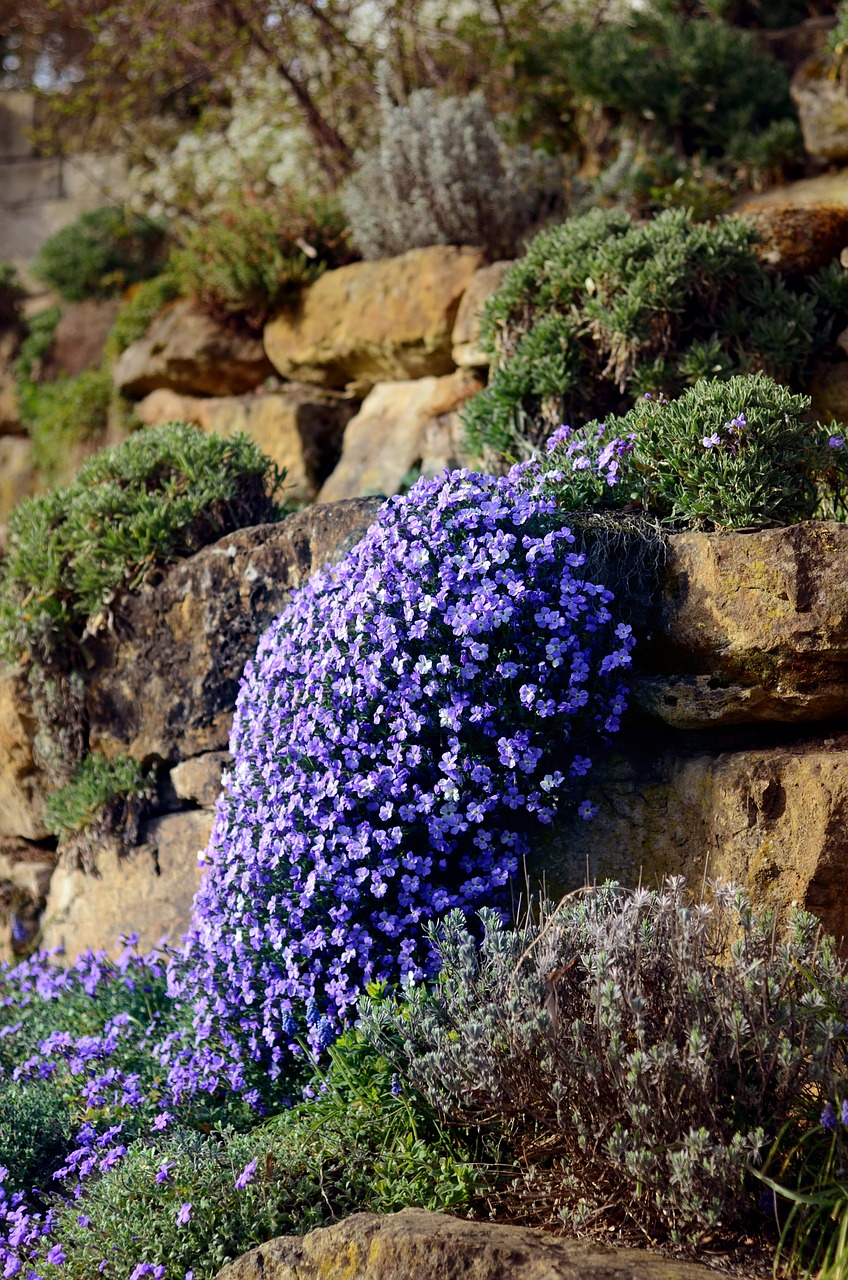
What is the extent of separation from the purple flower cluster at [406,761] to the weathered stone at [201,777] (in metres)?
1.15

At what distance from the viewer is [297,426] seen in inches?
270

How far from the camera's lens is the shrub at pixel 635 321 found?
4680 mm

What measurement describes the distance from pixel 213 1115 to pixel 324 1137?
69cm

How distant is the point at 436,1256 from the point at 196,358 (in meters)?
6.22

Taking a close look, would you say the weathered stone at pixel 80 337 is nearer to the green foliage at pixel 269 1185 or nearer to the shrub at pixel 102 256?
the shrub at pixel 102 256

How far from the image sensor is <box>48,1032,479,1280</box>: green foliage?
8.53ft

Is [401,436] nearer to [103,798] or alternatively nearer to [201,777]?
[201,777]

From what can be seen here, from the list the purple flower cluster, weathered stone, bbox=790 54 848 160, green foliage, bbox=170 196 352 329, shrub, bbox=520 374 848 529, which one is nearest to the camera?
the purple flower cluster

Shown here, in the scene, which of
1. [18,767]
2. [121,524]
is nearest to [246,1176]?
[121,524]

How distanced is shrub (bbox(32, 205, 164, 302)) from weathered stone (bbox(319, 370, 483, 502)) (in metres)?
3.39

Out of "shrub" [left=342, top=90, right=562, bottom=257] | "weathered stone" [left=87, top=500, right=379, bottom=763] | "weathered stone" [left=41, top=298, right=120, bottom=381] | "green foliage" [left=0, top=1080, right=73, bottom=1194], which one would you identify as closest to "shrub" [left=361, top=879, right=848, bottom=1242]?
"green foliage" [left=0, top=1080, right=73, bottom=1194]

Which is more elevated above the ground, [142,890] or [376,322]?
[376,322]

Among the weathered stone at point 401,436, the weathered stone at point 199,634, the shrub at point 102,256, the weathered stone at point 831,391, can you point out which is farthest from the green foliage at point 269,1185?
the shrub at point 102,256

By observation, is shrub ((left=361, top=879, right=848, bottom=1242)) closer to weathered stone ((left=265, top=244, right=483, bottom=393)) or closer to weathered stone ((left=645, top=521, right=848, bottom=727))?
weathered stone ((left=645, top=521, right=848, bottom=727))
